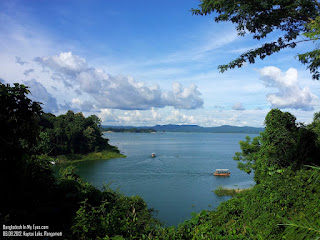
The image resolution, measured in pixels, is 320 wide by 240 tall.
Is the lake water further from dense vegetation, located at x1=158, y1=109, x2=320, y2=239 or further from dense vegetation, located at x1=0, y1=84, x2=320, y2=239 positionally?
dense vegetation, located at x1=0, y1=84, x2=320, y2=239

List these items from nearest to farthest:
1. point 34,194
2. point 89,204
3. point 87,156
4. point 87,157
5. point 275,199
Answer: point 89,204, point 34,194, point 275,199, point 87,157, point 87,156

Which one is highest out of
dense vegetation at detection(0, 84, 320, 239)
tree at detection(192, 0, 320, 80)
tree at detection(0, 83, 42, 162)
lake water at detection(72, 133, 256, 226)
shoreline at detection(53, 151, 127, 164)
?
tree at detection(192, 0, 320, 80)

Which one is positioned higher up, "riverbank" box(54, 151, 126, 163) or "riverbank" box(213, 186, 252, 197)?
"riverbank" box(54, 151, 126, 163)

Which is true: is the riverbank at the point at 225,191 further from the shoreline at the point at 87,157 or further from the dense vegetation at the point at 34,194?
the shoreline at the point at 87,157

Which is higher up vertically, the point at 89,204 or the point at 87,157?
the point at 89,204

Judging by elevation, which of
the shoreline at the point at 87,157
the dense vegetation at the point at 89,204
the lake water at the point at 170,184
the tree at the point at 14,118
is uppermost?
the tree at the point at 14,118

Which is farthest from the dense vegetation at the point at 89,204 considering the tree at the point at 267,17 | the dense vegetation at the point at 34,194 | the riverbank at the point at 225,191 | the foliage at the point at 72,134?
the foliage at the point at 72,134

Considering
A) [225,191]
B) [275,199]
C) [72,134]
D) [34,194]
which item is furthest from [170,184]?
[72,134]

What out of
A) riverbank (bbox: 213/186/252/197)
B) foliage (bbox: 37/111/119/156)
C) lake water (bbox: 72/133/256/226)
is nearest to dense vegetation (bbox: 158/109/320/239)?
lake water (bbox: 72/133/256/226)

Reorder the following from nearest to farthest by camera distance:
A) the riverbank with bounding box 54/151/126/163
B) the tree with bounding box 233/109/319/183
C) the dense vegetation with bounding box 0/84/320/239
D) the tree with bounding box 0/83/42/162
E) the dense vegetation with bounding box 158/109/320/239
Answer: the dense vegetation with bounding box 158/109/320/239 < the dense vegetation with bounding box 0/84/320/239 < the tree with bounding box 0/83/42/162 < the tree with bounding box 233/109/319/183 < the riverbank with bounding box 54/151/126/163

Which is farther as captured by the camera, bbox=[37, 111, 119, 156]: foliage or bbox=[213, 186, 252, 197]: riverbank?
bbox=[37, 111, 119, 156]: foliage

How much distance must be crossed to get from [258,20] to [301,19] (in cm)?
117

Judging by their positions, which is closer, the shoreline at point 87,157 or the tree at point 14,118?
the tree at point 14,118

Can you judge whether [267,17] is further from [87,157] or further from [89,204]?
[87,157]
